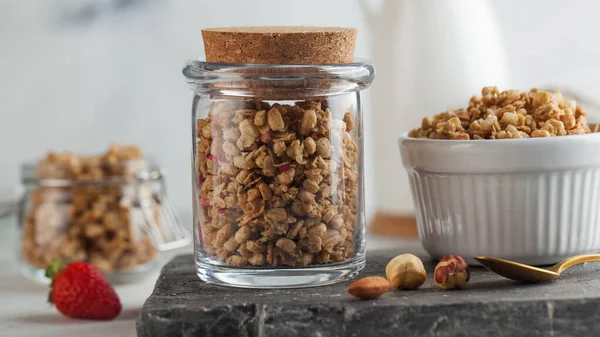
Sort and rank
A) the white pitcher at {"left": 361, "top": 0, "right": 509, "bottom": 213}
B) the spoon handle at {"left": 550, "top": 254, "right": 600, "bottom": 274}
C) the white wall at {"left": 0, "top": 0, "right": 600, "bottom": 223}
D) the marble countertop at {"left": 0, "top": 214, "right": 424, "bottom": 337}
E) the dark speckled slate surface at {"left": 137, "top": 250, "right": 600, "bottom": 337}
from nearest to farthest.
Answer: the dark speckled slate surface at {"left": 137, "top": 250, "right": 600, "bottom": 337}, the spoon handle at {"left": 550, "top": 254, "right": 600, "bottom": 274}, the marble countertop at {"left": 0, "top": 214, "right": 424, "bottom": 337}, the white pitcher at {"left": 361, "top": 0, "right": 509, "bottom": 213}, the white wall at {"left": 0, "top": 0, "right": 600, "bottom": 223}

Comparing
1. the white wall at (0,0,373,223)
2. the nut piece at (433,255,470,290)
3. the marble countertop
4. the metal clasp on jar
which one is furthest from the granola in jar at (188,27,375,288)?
the white wall at (0,0,373,223)

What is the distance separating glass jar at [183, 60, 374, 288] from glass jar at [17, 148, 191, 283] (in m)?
0.44

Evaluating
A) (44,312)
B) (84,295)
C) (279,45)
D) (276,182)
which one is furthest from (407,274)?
(44,312)

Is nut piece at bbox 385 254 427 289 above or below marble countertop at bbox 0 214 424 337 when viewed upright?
above

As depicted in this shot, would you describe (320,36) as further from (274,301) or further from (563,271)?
(563,271)

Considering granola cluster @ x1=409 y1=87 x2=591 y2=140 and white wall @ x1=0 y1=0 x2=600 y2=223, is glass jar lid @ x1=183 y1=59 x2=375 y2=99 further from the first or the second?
white wall @ x1=0 y1=0 x2=600 y2=223

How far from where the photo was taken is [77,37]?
1.79 meters

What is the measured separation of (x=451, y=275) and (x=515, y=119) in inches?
7.9

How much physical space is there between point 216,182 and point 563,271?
1.29 feet

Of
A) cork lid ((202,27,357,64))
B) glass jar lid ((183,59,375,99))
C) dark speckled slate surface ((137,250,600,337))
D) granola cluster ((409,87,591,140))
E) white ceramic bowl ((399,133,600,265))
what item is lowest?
dark speckled slate surface ((137,250,600,337))

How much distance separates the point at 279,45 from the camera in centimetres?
85

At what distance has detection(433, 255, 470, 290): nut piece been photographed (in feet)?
2.77

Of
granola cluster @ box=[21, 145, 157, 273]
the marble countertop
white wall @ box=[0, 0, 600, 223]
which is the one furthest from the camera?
white wall @ box=[0, 0, 600, 223]

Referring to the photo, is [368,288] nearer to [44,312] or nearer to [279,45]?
Result: [279,45]
